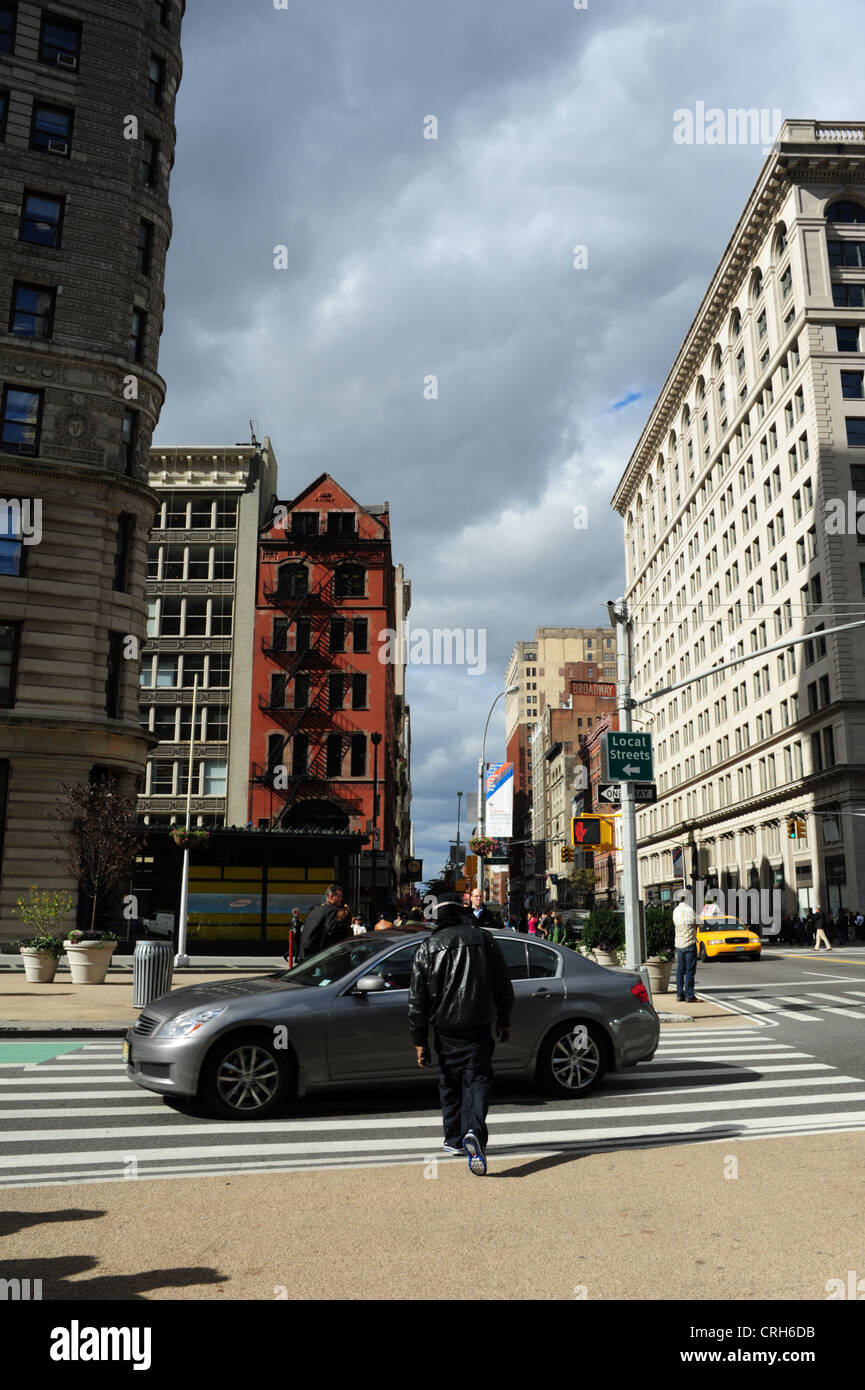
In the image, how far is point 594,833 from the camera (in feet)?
82.5

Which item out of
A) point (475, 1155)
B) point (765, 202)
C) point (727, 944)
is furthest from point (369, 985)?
point (765, 202)

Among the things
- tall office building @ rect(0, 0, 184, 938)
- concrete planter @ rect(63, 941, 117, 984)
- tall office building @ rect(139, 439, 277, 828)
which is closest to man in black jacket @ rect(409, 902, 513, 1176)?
concrete planter @ rect(63, 941, 117, 984)

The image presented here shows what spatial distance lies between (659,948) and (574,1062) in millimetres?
14559

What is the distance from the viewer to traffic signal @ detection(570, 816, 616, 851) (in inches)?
984

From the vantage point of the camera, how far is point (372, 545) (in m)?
60.7

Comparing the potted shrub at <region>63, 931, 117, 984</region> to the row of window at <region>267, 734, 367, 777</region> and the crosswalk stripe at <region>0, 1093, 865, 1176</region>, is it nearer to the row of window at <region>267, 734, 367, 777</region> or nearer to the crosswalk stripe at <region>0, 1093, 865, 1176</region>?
the crosswalk stripe at <region>0, 1093, 865, 1176</region>

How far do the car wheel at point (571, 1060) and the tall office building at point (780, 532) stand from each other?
48.8 m

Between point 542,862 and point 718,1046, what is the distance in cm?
18221

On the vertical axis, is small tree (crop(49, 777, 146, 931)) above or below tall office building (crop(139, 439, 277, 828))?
below

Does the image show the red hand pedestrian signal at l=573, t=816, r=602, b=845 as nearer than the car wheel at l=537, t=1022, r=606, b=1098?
No

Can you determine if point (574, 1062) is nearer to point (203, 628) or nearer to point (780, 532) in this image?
point (203, 628)

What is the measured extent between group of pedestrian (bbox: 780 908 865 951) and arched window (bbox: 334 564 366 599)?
3056cm
